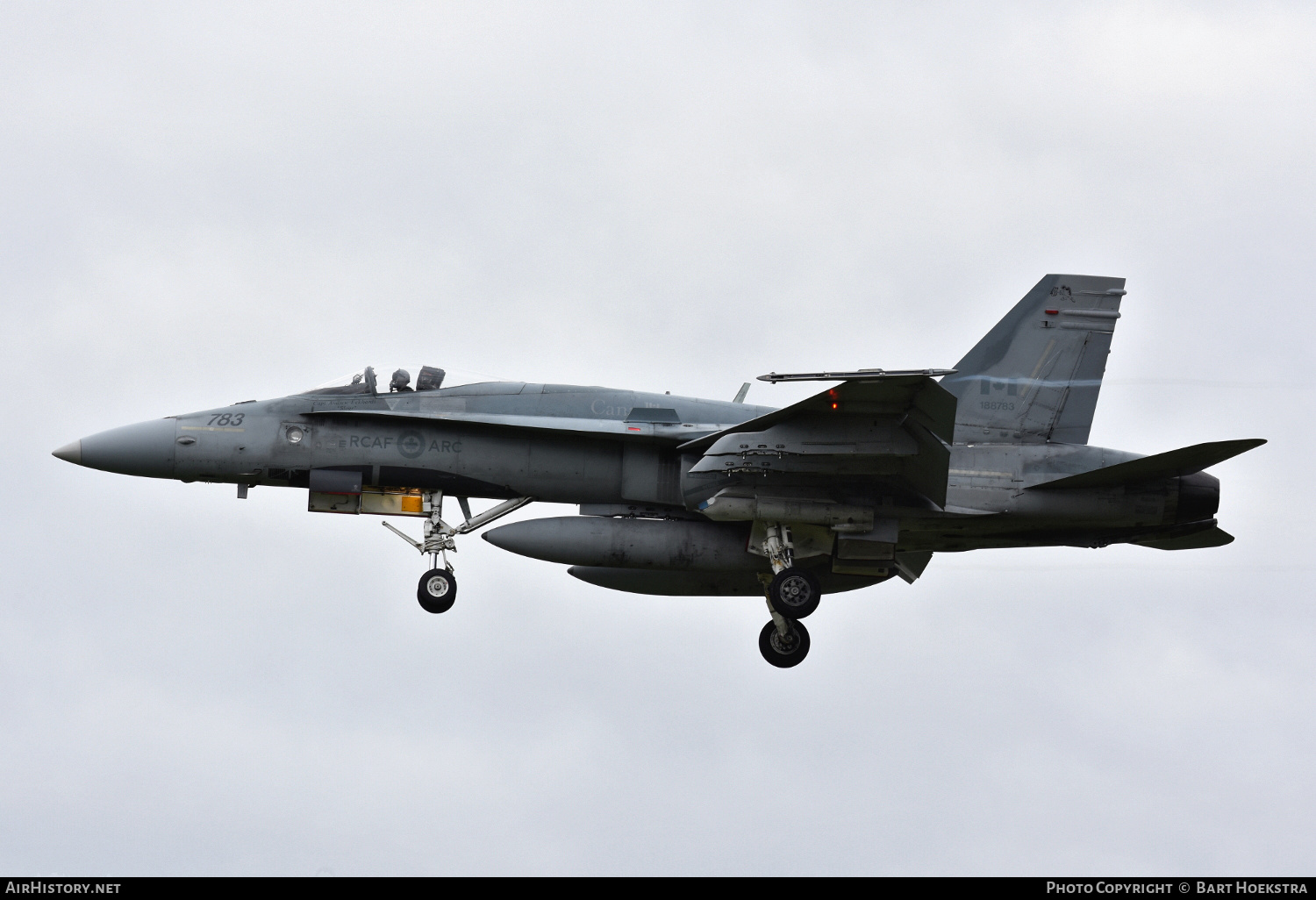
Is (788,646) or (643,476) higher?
(643,476)

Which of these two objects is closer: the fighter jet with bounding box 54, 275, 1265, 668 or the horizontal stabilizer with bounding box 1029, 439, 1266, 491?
the horizontal stabilizer with bounding box 1029, 439, 1266, 491

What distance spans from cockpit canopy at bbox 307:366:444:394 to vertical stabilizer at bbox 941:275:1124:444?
722 cm

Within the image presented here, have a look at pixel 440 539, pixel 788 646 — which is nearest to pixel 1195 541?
pixel 788 646

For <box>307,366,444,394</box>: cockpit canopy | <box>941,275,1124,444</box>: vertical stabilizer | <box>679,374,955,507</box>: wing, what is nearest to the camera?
<box>679,374,955,507</box>: wing

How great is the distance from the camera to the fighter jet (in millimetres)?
22938

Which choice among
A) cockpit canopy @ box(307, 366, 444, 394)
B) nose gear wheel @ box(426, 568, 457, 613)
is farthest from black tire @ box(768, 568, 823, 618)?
cockpit canopy @ box(307, 366, 444, 394)

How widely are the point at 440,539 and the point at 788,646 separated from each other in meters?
5.20

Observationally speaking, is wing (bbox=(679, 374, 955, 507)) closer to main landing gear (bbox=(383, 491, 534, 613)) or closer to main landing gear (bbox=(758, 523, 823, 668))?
main landing gear (bbox=(758, 523, 823, 668))

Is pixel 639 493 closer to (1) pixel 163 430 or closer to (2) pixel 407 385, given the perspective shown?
(2) pixel 407 385

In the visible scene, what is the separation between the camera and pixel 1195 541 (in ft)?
80.7

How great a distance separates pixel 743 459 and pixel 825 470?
A: 1.09 meters

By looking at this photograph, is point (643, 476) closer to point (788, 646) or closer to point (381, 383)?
point (788, 646)

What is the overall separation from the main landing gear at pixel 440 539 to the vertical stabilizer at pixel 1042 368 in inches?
251
